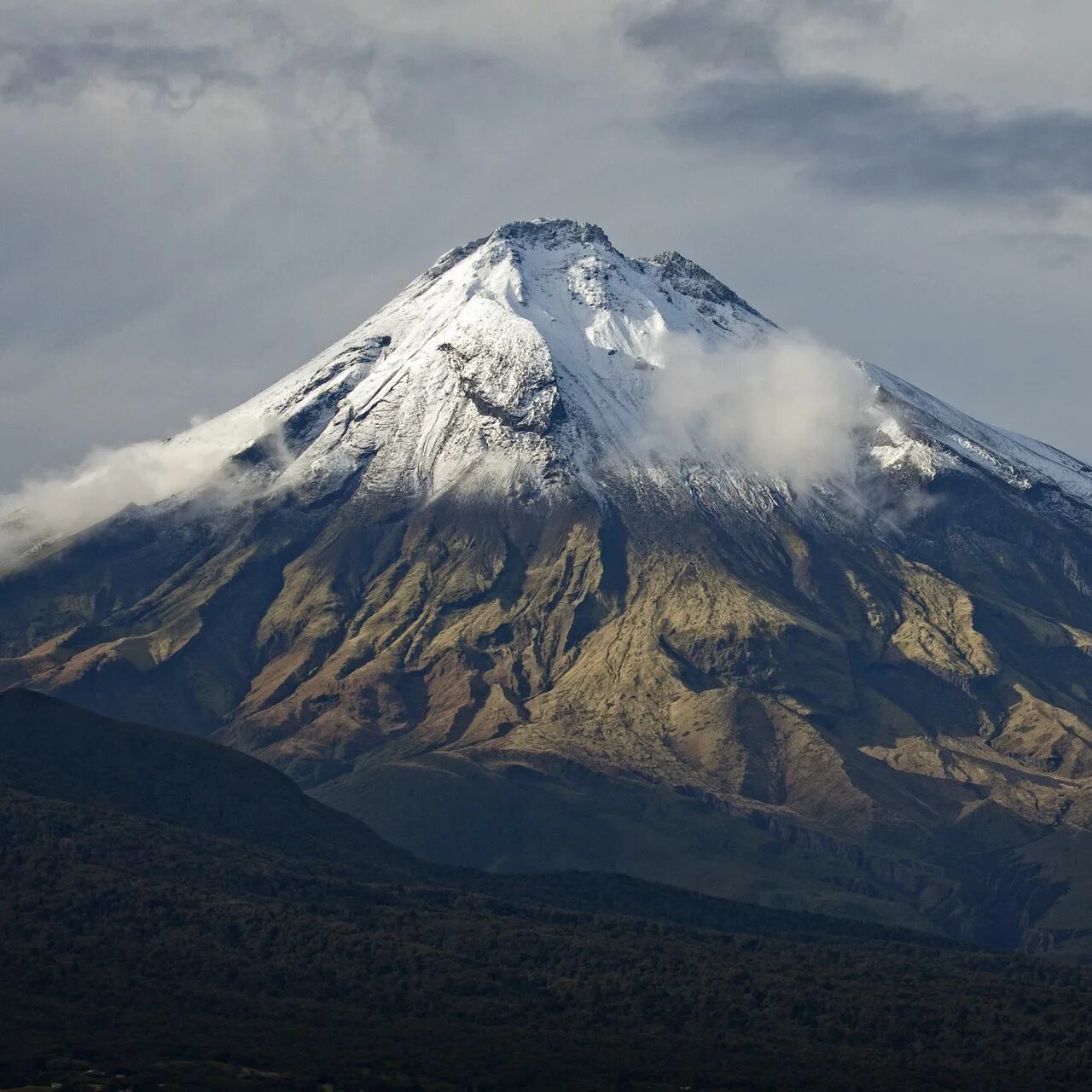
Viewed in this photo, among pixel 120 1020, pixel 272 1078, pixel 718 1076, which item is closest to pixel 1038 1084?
pixel 718 1076

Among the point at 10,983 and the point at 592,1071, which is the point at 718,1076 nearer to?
the point at 592,1071

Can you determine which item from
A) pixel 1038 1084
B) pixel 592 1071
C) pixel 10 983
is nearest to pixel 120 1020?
pixel 10 983

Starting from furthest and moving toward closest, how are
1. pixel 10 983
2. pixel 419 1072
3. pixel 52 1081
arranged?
1. pixel 10 983
2. pixel 419 1072
3. pixel 52 1081

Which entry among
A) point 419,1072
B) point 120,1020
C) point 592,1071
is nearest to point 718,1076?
point 592,1071

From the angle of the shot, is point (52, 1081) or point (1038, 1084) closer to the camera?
point (52, 1081)

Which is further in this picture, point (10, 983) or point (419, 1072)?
point (10, 983)

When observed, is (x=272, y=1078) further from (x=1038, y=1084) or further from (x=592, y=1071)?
(x=1038, y=1084)

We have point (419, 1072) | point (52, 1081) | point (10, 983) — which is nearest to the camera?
point (52, 1081)

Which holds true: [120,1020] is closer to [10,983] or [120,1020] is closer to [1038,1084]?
[10,983]
